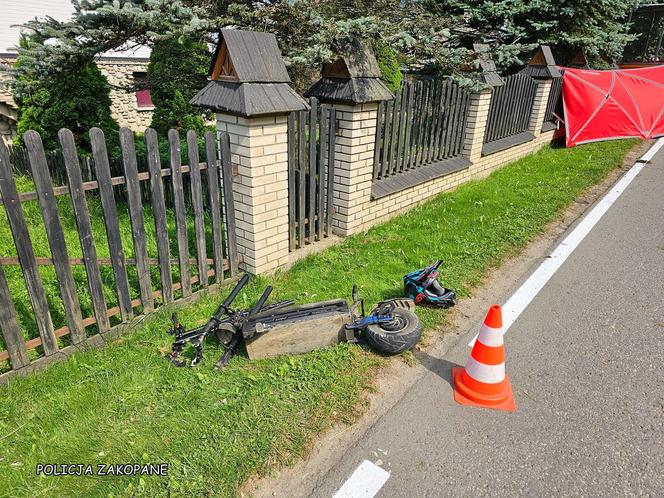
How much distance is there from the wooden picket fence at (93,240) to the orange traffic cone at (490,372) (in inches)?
97.1

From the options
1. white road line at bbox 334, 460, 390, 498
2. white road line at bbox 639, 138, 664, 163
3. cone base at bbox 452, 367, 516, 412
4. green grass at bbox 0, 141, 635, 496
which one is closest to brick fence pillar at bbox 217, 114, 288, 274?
green grass at bbox 0, 141, 635, 496

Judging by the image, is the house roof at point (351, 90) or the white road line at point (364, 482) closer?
the white road line at point (364, 482)

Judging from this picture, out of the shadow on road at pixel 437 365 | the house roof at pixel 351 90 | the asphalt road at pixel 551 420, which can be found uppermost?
the house roof at pixel 351 90

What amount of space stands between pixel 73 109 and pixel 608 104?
39.7 feet

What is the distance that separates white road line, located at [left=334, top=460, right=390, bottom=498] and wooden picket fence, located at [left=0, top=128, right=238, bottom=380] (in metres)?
2.20

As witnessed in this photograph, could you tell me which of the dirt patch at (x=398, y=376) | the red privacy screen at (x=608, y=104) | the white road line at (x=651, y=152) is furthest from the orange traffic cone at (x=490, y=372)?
the red privacy screen at (x=608, y=104)

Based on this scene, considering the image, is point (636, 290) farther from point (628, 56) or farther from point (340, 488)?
point (628, 56)

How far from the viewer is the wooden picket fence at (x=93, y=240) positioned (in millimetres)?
2824

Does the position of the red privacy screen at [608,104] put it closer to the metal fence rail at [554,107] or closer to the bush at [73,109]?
the metal fence rail at [554,107]

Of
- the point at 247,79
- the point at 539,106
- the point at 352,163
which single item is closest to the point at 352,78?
the point at 352,163

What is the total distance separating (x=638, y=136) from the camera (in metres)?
11.2

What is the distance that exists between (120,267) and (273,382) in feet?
5.07

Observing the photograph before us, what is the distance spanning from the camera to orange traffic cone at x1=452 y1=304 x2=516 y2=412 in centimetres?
287

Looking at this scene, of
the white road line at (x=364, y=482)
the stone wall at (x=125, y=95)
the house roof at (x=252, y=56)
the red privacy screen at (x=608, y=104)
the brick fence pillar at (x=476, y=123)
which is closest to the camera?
the white road line at (x=364, y=482)
